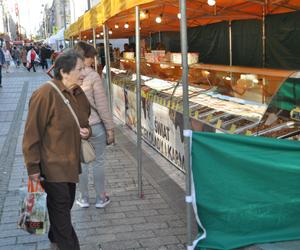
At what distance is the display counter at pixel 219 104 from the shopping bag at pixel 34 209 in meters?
2.14

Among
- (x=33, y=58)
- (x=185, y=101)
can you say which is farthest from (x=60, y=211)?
(x=33, y=58)

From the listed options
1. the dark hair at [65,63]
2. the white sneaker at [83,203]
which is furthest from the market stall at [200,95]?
the white sneaker at [83,203]

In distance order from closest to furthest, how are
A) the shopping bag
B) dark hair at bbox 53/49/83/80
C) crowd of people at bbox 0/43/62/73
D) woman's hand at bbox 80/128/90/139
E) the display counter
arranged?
the shopping bag → dark hair at bbox 53/49/83/80 → woman's hand at bbox 80/128/90/139 → the display counter → crowd of people at bbox 0/43/62/73

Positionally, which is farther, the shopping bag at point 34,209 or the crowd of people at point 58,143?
the shopping bag at point 34,209

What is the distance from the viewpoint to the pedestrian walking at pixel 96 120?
15.4 ft

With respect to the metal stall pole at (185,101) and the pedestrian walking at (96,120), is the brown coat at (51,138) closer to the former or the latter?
the metal stall pole at (185,101)

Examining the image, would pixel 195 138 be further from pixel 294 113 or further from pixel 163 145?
pixel 163 145

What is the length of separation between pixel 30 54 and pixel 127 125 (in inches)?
990

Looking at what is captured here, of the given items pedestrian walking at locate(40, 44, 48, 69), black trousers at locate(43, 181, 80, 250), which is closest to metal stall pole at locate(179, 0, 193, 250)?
black trousers at locate(43, 181, 80, 250)

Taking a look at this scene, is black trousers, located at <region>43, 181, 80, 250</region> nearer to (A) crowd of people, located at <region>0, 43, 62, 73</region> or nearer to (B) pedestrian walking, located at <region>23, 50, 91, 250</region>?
(B) pedestrian walking, located at <region>23, 50, 91, 250</region>

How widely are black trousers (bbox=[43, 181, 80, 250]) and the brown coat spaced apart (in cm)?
9

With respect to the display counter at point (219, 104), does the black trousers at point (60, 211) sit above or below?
below

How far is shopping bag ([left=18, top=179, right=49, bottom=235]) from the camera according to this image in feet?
11.1

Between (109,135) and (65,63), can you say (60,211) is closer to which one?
(65,63)
